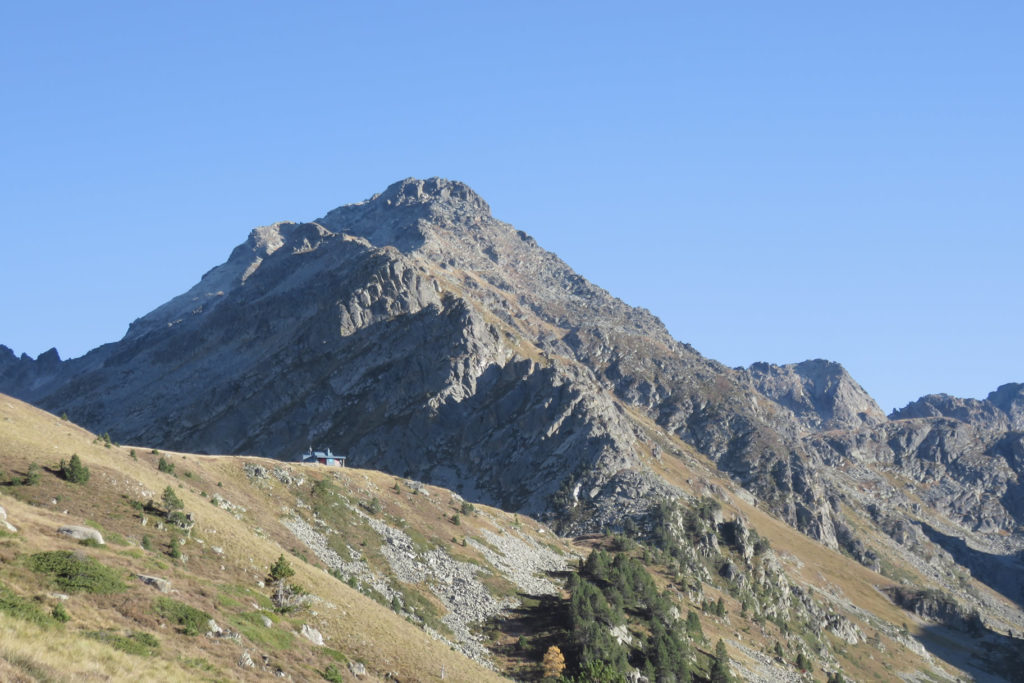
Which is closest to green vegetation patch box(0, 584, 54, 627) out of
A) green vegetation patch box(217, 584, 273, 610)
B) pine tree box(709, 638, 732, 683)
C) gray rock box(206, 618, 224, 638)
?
gray rock box(206, 618, 224, 638)

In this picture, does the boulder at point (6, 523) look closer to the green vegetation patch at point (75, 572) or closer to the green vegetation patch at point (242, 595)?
the green vegetation patch at point (75, 572)

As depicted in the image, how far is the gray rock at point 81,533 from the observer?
50656 millimetres

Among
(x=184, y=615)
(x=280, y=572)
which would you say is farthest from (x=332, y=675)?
(x=280, y=572)

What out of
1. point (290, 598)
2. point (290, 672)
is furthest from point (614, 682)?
point (290, 672)

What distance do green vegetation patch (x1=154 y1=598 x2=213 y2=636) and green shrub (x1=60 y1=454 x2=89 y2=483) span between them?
21.9 metres

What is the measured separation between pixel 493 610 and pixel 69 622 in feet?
206

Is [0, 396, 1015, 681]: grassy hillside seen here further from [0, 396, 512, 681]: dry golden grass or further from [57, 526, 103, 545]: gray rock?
[57, 526, 103, 545]: gray rock

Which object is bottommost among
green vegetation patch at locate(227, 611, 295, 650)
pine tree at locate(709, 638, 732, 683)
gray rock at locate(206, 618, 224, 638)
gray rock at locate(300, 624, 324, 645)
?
pine tree at locate(709, 638, 732, 683)

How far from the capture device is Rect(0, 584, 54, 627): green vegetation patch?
35812 millimetres

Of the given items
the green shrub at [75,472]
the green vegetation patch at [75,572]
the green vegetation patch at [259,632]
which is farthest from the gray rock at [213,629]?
the green shrub at [75,472]

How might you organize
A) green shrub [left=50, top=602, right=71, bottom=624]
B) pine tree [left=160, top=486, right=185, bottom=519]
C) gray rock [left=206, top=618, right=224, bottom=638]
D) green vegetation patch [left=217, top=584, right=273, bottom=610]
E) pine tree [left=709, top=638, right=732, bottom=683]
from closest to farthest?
1. green shrub [left=50, top=602, right=71, bottom=624]
2. gray rock [left=206, top=618, right=224, bottom=638]
3. green vegetation patch [left=217, top=584, right=273, bottom=610]
4. pine tree [left=160, top=486, right=185, bottom=519]
5. pine tree [left=709, top=638, right=732, bottom=683]

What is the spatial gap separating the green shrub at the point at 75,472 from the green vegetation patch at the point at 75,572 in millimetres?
19170

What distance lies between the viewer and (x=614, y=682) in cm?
7938

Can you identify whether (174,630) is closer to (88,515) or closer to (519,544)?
(88,515)
